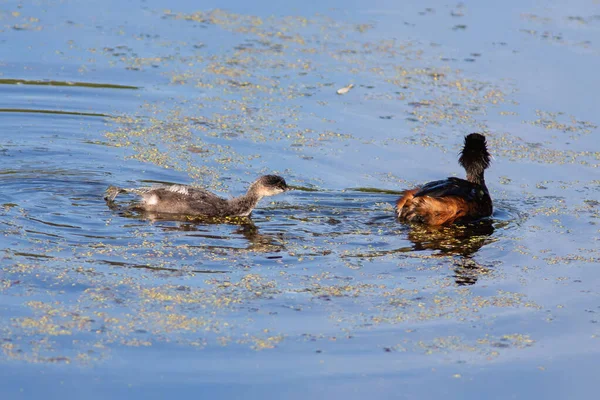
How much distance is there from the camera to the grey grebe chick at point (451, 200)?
30.2 feet

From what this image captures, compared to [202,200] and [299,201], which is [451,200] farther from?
[202,200]

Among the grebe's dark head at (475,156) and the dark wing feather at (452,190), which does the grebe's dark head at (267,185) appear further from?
the grebe's dark head at (475,156)

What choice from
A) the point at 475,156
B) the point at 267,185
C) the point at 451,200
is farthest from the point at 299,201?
the point at 475,156

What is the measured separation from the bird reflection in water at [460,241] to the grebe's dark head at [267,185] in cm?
125

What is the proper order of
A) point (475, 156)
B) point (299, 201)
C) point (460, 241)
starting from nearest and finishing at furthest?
point (460, 241)
point (299, 201)
point (475, 156)

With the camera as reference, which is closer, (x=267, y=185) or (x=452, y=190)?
(x=267, y=185)

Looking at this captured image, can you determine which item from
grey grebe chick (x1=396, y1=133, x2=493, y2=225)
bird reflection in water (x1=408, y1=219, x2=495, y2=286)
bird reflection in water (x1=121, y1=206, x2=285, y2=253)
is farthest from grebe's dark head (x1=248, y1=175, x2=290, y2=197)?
bird reflection in water (x1=408, y1=219, x2=495, y2=286)

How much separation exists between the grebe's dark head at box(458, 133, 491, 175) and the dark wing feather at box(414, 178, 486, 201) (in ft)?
0.78

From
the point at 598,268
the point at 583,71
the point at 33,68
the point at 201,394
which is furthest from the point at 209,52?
the point at 201,394

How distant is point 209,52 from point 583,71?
15.5 feet

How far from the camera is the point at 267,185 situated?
9086mm

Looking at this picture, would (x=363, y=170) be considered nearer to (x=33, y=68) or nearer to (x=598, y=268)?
(x=598, y=268)

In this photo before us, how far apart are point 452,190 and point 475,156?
1.85ft

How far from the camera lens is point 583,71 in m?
A: 12.8
